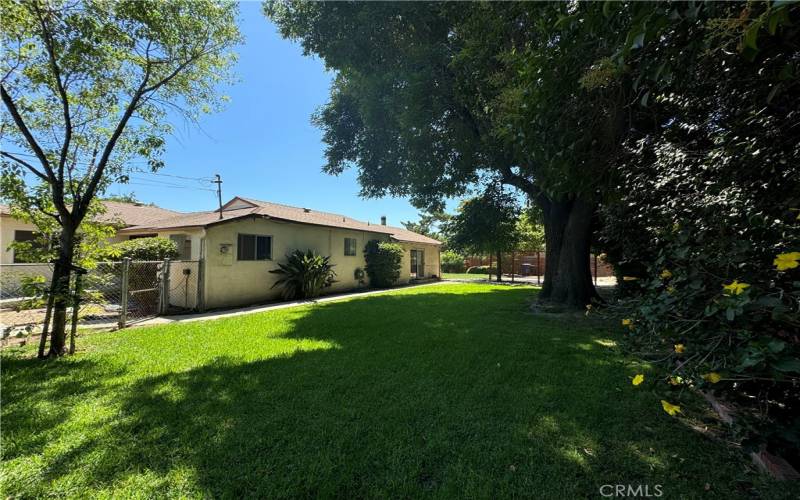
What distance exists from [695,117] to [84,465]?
5.71m

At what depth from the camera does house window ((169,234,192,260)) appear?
10.4 metres

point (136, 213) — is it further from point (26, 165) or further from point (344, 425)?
point (344, 425)

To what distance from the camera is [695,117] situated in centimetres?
291

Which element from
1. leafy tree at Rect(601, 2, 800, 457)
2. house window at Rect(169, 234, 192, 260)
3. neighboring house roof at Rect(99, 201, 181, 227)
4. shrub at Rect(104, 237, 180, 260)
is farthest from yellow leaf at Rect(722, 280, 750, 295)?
neighboring house roof at Rect(99, 201, 181, 227)

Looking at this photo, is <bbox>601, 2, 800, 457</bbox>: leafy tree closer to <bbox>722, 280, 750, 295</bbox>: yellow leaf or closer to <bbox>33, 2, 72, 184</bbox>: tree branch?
<bbox>722, 280, 750, 295</bbox>: yellow leaf

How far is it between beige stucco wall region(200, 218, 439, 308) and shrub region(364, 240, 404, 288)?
3.25 feet

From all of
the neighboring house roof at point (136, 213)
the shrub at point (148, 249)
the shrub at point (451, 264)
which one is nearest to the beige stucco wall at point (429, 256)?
the shrub at point (451, 264)

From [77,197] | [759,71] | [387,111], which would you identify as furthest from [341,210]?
[759,71]

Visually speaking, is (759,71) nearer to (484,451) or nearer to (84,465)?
(484,451)

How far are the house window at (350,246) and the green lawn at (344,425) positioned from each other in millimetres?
10026

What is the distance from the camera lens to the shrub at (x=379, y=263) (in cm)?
1622

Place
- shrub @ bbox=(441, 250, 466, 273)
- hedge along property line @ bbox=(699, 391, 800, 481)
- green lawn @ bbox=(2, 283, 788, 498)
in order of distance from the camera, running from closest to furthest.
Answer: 1. hedge along property line @ bbox=(699, 391, 800, 481)
2. green lawn @ bbox=(2, 283, 788, 498)
3. shrub @ bbox=(441, 250, 466, 273)

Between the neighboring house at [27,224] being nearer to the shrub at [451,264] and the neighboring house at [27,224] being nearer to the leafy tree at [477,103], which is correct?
the leafy tree at [477,103]

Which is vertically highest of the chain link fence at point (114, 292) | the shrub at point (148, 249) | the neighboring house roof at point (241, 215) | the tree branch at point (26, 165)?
the neighboring house roof at point (241, 215)
